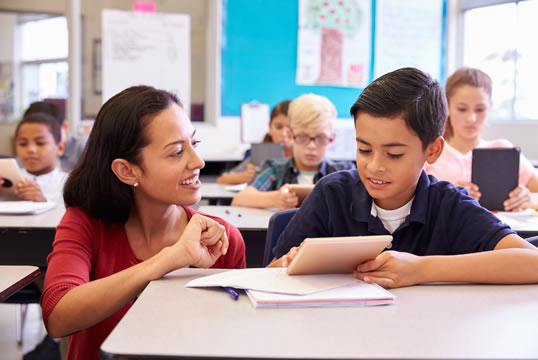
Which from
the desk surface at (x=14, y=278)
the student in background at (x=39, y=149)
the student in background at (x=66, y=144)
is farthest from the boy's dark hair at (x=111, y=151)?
the student in background at (x=66, y=144)

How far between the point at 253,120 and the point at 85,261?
140 inches

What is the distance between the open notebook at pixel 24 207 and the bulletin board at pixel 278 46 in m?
2.53

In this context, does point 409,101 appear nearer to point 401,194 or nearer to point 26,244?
point 401,194

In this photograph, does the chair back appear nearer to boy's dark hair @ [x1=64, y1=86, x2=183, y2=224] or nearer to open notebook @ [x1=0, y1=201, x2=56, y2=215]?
boy's dark hair @ [x1=64, y1=86, x2=183, y2=224]

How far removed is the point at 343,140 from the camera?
5094mm

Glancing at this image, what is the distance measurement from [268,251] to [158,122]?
0.53 meters

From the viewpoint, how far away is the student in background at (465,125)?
258 centimetres

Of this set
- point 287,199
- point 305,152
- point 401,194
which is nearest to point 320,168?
point 305,152

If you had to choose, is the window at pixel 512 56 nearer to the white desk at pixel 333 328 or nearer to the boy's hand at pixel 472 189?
the boy's hand at pixel 472 189

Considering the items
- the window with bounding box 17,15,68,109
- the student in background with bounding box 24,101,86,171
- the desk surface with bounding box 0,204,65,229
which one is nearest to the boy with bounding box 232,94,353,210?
the desk surface with bounding box 0,204,65,229

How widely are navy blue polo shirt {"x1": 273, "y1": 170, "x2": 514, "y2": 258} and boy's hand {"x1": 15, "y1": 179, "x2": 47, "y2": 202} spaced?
1.44 metres

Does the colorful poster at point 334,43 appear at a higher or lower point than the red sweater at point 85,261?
higher

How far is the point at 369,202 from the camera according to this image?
54.7 inches

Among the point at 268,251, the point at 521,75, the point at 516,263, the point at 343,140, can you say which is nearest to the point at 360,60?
the point at 343,140
